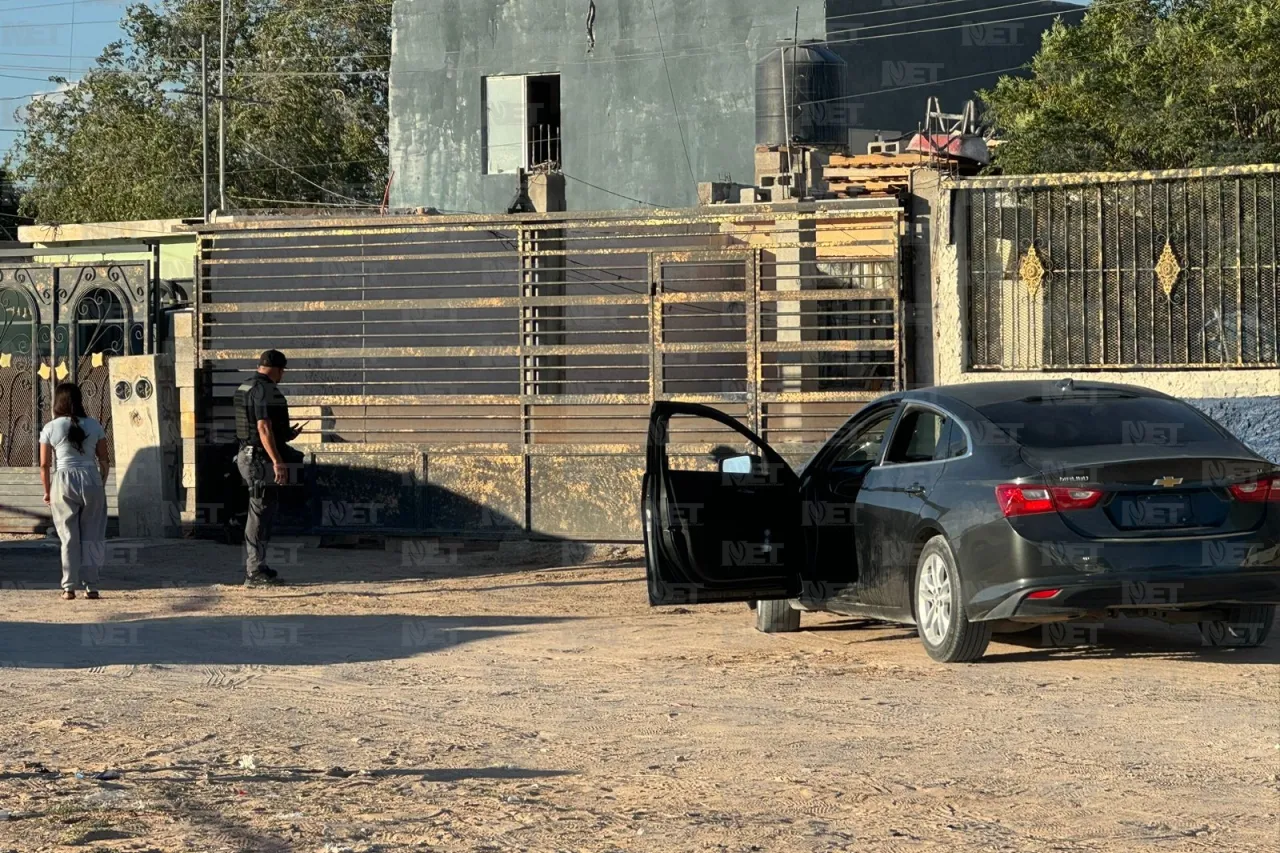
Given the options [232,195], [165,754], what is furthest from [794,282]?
[232,195]

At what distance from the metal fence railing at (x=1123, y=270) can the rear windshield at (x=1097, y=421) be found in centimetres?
418

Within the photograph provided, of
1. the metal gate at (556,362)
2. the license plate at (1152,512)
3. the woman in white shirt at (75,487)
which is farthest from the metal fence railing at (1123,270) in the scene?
the woman in white shirt at (75,487)

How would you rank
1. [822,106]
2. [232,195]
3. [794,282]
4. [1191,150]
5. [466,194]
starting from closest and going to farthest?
[794,282] < [1191,150] < [822,106] < [466,194] < [232,195]

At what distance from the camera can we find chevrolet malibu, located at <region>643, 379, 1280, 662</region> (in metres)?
8.62

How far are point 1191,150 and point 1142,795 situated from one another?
19459 millimetres

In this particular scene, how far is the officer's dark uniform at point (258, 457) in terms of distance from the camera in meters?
13.8

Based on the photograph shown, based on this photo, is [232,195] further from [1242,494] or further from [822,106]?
[1242,494]

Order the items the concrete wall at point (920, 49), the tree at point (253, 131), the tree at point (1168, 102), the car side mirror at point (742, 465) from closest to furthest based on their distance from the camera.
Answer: the car side mirror at point (742, 465) < the tree at point (1168, 102) < the concrete wall at point (920, 49) < the tree at point (253, 131)

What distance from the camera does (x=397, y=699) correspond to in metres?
8.42

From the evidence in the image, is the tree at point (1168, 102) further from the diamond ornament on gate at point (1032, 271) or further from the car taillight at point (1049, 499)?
the car taillight at point (1049, 499)

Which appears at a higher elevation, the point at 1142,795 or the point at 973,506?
the point at 973,506

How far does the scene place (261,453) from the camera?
13906mm

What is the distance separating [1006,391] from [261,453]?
6451 mm

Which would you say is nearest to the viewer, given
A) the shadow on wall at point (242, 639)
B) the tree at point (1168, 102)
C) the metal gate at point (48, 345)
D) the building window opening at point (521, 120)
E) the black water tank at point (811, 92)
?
the shadow on wall at point (242, 639)
